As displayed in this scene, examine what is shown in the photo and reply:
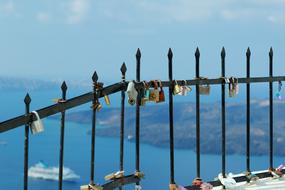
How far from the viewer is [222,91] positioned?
727 centimetres

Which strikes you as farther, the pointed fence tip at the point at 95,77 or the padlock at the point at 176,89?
the padlock at the point at 176,89

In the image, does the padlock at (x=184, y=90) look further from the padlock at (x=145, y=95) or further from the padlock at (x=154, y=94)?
the padlock at (x=145, y=95)

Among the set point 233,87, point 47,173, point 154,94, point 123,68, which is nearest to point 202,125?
point 47,173

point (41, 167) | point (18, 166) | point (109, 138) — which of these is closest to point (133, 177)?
point (41, 167)

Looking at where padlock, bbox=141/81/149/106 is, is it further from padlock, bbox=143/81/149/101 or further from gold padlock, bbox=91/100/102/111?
gold padlock, bbox=91/100/102/111

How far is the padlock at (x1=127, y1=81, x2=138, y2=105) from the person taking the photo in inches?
237

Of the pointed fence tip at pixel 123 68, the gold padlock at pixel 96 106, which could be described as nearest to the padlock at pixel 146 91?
the pointed fence tip at pixel 123 68

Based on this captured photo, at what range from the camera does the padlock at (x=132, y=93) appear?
6.02m

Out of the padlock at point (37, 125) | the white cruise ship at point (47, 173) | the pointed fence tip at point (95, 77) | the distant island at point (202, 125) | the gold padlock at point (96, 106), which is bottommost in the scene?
the white cruise ship at point (47, 173)

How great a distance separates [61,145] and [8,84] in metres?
163

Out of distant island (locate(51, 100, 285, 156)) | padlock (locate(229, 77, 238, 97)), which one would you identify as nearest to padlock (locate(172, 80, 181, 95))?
padlock (locate(229, 77, 238, 97))

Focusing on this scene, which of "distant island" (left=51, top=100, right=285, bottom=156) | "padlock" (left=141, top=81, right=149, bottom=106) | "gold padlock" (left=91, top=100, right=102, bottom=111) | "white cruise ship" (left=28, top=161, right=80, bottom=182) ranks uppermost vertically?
"padlock" (left=141, top=81, right=149, bottom=106)

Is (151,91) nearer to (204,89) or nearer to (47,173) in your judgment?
(204,89)

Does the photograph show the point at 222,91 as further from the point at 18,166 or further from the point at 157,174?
the point at 18,166
